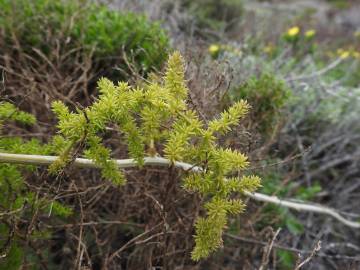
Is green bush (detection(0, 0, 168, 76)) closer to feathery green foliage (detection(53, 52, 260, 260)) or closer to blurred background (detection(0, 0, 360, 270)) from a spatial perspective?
blurred background (detection(0, 0, 360, 270))

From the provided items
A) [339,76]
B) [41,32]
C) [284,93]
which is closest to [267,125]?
[284,93]

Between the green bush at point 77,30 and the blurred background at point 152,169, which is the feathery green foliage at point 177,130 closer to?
the blurred background at point 152,169

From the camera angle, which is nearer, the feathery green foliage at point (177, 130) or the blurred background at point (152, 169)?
the feathery green foliage at point (177, 130)

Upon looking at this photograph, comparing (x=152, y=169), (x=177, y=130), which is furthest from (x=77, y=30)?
(x=177, y=130)

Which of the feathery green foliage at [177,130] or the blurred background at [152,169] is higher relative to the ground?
the feathery green foliage at [177,130]

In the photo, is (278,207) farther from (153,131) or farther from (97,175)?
(153,131)

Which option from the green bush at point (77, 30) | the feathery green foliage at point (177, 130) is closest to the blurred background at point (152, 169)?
the green bush at point (77, 30)

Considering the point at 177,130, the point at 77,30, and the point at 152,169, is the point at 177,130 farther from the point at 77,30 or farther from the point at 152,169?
the point at 77,30

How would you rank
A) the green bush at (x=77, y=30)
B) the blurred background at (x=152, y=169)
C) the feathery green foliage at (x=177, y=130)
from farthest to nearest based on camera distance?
the green bush at (x=77, y=30)
the blurred background at (x=152, y=169)
the feathery green foliage at (x=177, y=130)
